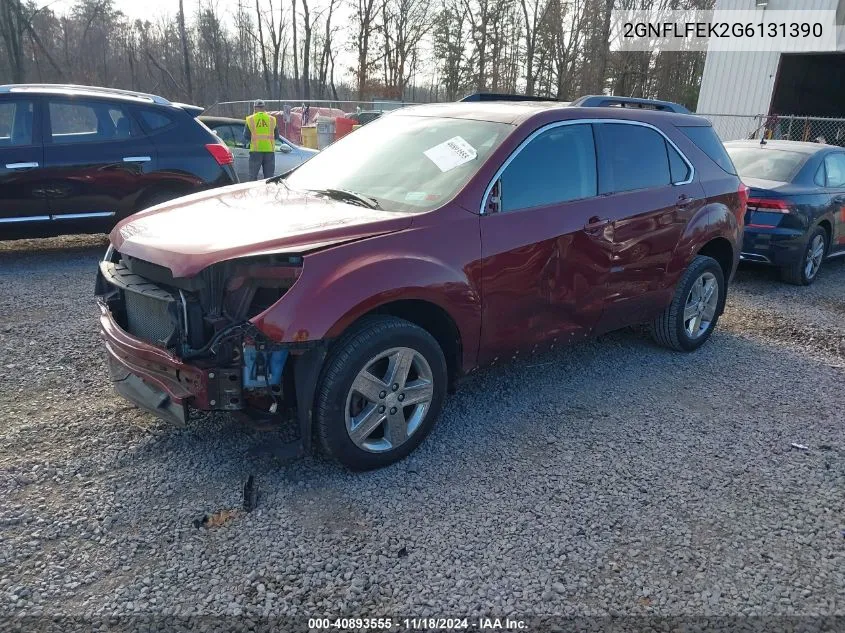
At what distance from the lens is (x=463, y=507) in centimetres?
306

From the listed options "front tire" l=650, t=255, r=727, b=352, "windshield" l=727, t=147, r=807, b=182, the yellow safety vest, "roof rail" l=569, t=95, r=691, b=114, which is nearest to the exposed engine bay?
"roof rail" l=569, t=95, r=691, b=114

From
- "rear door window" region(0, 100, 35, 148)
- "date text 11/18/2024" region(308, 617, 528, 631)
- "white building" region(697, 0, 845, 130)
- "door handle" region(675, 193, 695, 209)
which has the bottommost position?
"date text 11/18/2024" region(308, 617, 528, 631)

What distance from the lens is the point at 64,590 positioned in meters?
2.46

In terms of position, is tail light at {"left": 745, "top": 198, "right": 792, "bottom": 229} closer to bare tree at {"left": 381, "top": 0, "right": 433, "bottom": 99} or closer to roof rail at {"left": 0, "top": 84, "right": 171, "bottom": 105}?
roof rail at {"left": 0, "top": 84, "right": 171, "bottom": 105}

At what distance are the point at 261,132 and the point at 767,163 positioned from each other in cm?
842

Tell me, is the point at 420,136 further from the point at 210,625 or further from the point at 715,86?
the point at 715,86

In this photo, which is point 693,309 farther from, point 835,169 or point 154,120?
point 154,120

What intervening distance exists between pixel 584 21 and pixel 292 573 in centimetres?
3648

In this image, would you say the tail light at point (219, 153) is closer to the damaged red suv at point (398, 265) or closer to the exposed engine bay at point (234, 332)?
the damaged red suv at point (398, 265)

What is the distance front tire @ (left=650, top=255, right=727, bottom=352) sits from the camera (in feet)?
16.3

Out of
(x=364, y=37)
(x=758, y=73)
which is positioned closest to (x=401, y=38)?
(x=364, y=37)

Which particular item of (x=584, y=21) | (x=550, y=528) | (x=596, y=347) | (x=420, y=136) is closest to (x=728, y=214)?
(x=596, y=347)

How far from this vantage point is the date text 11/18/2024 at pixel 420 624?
7.75ft

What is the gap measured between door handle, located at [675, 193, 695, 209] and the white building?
15.8 metres
